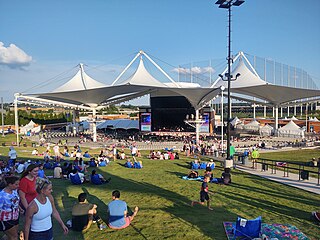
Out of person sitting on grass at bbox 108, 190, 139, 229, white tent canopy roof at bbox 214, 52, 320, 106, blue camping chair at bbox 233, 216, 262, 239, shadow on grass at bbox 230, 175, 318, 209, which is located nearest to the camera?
blue camping chair at bbox 233, 216, 262, 239

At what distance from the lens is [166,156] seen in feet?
66.4

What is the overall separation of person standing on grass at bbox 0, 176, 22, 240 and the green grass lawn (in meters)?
1.89

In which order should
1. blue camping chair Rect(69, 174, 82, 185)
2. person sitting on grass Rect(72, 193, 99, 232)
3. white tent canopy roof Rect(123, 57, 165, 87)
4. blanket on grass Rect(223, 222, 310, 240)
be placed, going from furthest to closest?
white tent canopy roof Rect(123, 57, 165, 87) → blue camping chair Rect(69, 174, 82, 185) → person sitting on grass Rect(72, 193, 99, 232) → blanket on grass Rect(223, 222, 310, 240)

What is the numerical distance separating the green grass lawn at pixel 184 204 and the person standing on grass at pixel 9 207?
1888 millimetres

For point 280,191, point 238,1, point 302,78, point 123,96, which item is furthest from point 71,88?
point 302,78

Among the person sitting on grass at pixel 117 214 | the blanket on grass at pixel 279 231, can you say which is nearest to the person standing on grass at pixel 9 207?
the person sitting on grass at pixel 117 214

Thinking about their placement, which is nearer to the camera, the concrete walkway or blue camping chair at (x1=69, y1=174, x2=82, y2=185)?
blue camping chair at (x1=69, y1=174, x2=82, y2=185)

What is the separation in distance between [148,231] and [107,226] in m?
1.03

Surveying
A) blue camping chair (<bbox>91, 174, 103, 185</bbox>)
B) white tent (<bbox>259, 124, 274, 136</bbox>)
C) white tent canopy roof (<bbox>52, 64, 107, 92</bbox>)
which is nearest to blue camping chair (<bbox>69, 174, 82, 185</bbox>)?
blue camping chair (<bbox>91, 174, 103, 185</bbox>)

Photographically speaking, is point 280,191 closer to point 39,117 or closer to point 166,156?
point 166,156

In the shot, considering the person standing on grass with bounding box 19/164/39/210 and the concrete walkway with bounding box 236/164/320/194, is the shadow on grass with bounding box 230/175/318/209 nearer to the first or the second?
the concrete walkway with bounding box 236/164/320/194

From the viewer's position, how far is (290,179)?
43.8 feet

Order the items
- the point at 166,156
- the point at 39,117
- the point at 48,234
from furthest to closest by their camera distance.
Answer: the point at 39,117 → the point at 166,156 → the point at 48,234

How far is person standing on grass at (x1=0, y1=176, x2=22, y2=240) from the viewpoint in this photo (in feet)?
14.2
